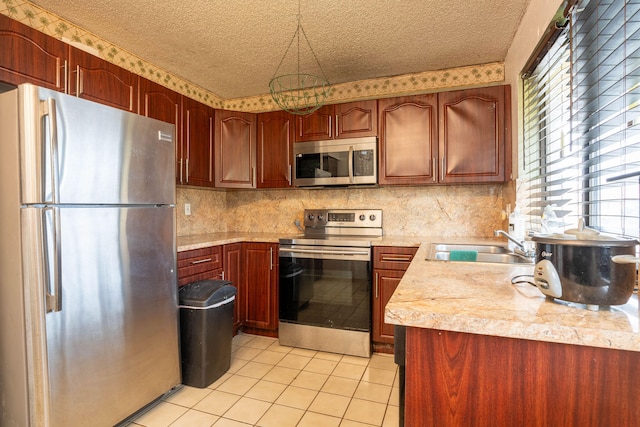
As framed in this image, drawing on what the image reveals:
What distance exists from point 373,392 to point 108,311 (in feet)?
5.17

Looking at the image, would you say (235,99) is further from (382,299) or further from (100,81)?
(382,299)

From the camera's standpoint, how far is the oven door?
8.41 feet

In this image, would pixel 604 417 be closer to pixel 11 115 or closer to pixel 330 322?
pixel 330 322

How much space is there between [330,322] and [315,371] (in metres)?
0.41

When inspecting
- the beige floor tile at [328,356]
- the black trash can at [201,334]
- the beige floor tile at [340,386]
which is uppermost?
the black trash can at [201,334]

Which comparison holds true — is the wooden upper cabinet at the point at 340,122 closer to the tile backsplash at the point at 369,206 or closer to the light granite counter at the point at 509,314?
the tile backsplash at the point at 369,206

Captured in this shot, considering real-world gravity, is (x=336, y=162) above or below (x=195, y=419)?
above

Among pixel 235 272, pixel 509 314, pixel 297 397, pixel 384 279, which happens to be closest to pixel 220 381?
pixel 297 397

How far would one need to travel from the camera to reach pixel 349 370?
92.4 inches

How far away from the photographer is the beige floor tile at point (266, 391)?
6.58 ft

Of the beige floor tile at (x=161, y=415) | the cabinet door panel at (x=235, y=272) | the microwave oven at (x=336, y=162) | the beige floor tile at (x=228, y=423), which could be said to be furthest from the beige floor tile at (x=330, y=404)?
the microwave oven at (x=336, y=162)

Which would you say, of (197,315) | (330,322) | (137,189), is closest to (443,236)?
(330,322)

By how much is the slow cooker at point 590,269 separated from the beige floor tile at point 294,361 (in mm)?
1954

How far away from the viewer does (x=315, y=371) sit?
7.66ft
